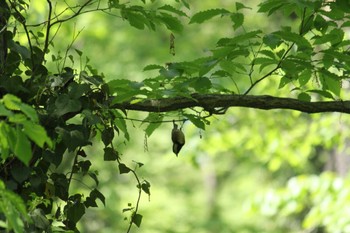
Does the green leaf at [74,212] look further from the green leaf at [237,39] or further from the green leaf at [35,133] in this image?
the green leaf at [35,133]

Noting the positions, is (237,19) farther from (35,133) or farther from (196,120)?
(35,133)

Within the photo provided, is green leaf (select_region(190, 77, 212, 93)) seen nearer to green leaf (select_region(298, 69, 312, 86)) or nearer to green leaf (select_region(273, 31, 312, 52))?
green leaf (select_region(273, 31, 312, 52))

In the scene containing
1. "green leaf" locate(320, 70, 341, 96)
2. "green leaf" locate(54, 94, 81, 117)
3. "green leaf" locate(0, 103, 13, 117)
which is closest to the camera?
"green leaf" locate(0, 103, 13, 117)

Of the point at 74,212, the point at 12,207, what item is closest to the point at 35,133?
the point at 12,207

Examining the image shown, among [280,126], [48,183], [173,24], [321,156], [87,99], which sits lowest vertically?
[48,183]

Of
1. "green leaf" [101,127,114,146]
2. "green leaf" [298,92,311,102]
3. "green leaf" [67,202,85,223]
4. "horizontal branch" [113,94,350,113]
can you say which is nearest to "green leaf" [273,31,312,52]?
"horizontal branch" [113,94,350,113]

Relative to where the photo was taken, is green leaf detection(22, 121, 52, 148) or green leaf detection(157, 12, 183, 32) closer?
green leaf detection(22, 121, 52, 148)

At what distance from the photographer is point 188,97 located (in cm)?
210

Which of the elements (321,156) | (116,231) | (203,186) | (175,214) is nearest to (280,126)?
(321,156)

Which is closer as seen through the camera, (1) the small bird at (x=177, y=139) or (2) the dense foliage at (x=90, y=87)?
(2) the dense foliage at (x=90, y=87)

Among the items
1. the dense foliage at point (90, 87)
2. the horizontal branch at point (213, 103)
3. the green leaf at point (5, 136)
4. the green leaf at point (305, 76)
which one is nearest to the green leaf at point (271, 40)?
the dense foliage at point (90, 87)

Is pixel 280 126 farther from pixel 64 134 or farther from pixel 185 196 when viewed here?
pixel 185 196

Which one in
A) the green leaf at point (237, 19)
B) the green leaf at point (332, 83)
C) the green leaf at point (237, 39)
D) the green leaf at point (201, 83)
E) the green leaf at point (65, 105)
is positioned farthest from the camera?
the green leaf at point (332, 83)

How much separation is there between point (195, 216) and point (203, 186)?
492 centimetres
